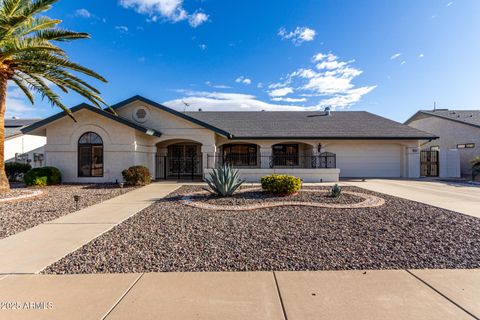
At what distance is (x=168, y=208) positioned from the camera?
810cm

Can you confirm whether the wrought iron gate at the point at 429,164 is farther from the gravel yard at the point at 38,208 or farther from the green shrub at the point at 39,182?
the green shrub at the point at 39,182

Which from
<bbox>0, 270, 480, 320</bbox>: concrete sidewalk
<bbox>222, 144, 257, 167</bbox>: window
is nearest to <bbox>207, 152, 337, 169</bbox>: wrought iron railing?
<bbox>222, 144, 257, 167</bbox>: window

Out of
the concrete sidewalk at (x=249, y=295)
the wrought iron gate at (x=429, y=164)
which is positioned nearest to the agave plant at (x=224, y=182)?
the concrete sidewalk at (x=249, y=295)

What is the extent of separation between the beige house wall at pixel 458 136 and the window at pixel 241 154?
54.0 feet

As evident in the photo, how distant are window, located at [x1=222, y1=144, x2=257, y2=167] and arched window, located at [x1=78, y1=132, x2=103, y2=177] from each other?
8.99 m

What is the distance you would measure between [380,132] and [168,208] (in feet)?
56.6

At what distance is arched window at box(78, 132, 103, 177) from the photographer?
1510 centimetres

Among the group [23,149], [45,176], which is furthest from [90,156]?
[23,149]

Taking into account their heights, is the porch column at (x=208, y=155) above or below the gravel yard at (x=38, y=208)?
above

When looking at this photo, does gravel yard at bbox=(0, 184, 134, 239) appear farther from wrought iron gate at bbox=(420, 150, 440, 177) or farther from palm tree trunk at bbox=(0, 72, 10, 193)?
wrought iron gate at bbox=(420, 150, 440, 177)

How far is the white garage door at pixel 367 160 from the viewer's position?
1878 centimetres

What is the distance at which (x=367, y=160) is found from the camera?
1880cm

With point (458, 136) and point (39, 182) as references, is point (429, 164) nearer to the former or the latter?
point (458, 136)

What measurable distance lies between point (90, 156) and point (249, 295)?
15306 millimetres
